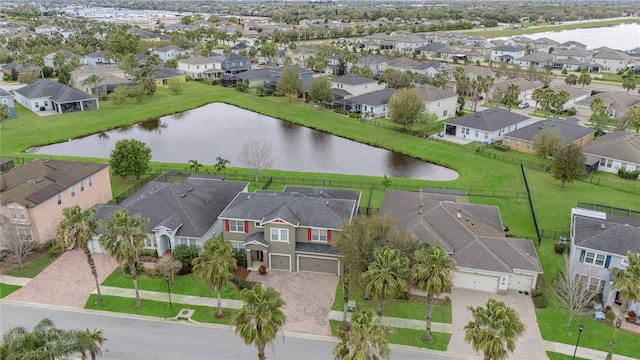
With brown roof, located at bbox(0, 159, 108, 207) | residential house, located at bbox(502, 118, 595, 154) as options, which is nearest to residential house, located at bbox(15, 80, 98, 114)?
brown roof, located at bbox(0, 159, 108, 207)

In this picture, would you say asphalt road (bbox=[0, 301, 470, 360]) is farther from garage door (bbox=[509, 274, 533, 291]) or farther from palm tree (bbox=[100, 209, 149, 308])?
garage door (bbox=[509, 274, 533, 291])

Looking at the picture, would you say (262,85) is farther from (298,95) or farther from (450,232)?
(450,232)

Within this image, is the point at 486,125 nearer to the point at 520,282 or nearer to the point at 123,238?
the point at 520,282

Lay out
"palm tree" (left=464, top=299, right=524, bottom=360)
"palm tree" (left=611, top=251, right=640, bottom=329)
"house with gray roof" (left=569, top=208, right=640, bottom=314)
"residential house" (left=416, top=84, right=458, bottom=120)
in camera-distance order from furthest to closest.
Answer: "residential house" (left=416, top=84, right=458, bottom=120), "house with gray roof" (left=569, top=208, right=640, bottom=314), "palm tree" (left=611, top=251, right=640, bottom=329), "palm tree" (left=464, top=299, right=524, bottom=360)

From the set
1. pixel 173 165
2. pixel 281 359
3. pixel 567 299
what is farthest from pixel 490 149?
pixel 281 359

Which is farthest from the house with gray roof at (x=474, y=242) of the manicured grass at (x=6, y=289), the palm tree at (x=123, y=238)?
the manicured grass at (x=6, y=289)

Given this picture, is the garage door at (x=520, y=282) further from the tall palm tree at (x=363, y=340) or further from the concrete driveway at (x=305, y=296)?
the tall palm tree at (x=363, y=340)

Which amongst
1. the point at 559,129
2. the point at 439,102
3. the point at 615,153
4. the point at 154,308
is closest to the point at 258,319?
the point at 154,308
